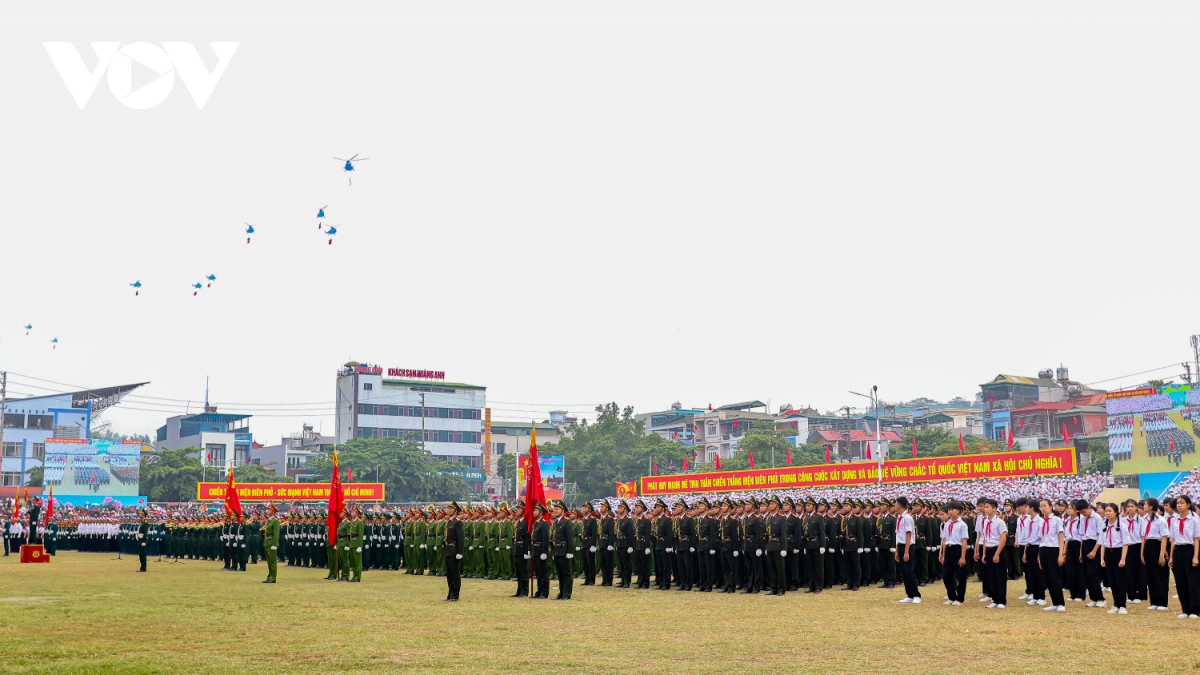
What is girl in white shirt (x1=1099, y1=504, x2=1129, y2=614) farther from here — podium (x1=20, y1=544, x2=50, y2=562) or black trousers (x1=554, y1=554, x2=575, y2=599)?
podium (x1=20, y1=544, x2=50, y2=562)

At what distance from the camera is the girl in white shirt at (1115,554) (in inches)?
535

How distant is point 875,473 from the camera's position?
1762 inches

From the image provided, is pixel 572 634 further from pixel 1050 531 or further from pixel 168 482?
pixel 168 482

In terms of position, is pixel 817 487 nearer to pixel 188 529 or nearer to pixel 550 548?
pixel 188 529

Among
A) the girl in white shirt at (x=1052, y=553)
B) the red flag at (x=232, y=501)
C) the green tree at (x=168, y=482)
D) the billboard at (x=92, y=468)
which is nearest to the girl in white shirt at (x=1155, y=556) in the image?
the girl in white shirt at (x=1052, y=553)

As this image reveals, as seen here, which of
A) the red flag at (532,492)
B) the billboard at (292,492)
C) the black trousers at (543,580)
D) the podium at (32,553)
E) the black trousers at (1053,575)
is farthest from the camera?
the billboard at (292,492)

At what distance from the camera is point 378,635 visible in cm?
1188

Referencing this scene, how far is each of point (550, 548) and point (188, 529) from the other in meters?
19.1

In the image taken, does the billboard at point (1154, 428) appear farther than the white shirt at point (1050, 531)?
Yes

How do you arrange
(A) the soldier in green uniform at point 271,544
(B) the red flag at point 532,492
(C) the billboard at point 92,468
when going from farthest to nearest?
1. (C) the billboard at point 92,468
2. (A) the soldier in green uniform at point 271,544
3. (B) the red flag at point 532,492

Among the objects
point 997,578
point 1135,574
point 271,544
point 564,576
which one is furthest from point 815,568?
point 271,544

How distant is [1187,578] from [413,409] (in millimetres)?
85794

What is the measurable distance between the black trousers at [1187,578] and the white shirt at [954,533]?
2.59 meters

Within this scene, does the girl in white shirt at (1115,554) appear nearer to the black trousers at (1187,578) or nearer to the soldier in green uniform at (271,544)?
the black trousers at (1187,578)
